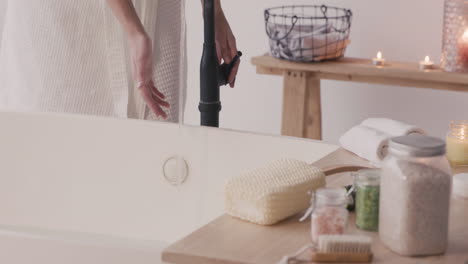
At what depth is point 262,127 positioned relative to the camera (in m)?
4.00

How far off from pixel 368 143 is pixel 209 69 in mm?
496

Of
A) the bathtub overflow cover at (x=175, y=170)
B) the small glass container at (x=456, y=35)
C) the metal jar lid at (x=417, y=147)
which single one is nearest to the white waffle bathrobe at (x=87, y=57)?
the bathtub overflow cover at (x=175, y=170)

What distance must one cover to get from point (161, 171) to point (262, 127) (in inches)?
67.1

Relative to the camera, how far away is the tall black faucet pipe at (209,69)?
6.93 feet

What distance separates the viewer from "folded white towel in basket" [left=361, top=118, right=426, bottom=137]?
1783 millimetres

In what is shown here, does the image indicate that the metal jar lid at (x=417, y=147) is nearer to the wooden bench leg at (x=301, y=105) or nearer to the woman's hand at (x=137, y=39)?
the woman's hand at (x=137, y=39)

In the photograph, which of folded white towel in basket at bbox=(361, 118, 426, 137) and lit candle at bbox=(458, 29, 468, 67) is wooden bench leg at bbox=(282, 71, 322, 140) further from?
folded white towel in basket at bbox=(361, 118, 426, 137)

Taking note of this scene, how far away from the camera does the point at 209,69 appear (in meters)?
2.13

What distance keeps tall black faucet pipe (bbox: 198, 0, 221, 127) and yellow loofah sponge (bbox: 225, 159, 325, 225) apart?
652mm

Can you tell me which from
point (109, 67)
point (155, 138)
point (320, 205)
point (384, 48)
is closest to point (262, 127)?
point (384, 48)

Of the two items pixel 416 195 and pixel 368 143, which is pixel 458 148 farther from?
pixel 416 195

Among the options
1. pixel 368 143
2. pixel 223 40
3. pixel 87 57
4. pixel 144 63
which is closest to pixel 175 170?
pixel 144 63

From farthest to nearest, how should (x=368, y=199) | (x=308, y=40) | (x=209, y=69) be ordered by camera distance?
(x=308, y=40) < (x=209, y=69) < (x=368, y=199)

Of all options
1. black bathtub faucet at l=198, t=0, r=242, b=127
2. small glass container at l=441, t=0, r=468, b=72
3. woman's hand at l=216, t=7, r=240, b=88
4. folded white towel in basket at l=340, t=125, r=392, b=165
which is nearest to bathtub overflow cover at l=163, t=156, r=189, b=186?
black bathtub faucet at l=198, t=0, r=242, b=127
